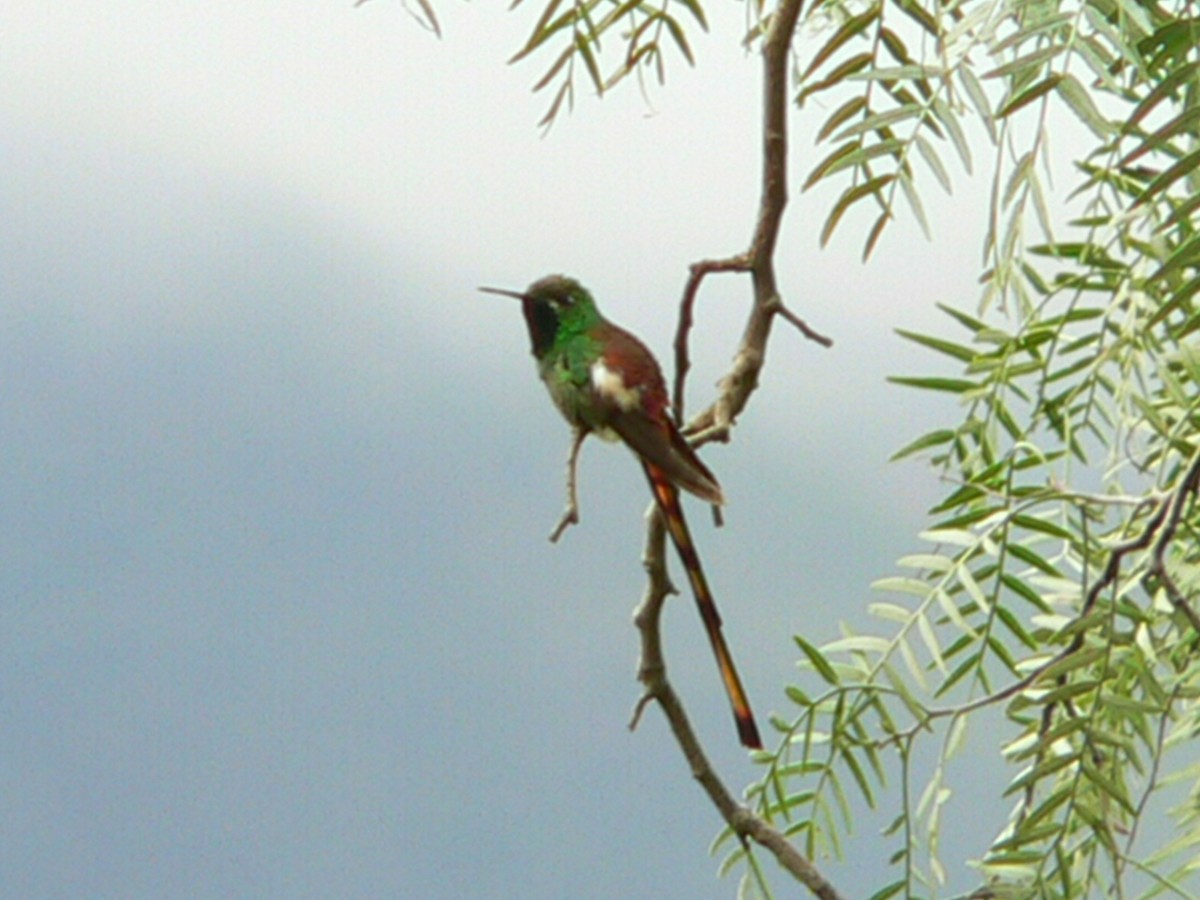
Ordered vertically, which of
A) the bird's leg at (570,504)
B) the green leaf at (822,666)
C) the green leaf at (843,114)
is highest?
the green leaf at (843,114)

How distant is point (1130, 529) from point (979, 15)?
48 cm

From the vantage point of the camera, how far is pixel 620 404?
3.70 feet

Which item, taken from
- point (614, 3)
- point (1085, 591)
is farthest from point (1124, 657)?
point (614, 3)

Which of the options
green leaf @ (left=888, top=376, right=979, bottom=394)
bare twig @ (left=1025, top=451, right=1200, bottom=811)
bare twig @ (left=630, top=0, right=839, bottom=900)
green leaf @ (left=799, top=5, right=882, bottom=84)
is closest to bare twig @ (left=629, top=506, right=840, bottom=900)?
bare twig @ (left=630, top=0, right=839, bottom=900)

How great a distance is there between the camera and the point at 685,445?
109cm

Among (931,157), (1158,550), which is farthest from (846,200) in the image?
(1158,550)

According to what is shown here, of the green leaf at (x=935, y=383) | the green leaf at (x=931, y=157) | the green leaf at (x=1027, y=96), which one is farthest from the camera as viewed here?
the green leaf at (x=935, y=383)

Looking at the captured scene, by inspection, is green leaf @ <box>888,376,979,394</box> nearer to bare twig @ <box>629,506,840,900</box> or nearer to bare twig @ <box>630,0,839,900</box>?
bare twig @ <box>630,0,839,900</box>

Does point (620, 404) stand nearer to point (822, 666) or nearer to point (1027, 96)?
point (822, 666)

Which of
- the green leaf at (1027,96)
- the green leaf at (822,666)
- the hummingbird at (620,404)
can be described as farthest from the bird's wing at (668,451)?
the green leaf at (1027,96)

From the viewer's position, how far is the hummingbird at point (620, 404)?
1069 mm

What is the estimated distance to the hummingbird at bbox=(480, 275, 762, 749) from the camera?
107 cm

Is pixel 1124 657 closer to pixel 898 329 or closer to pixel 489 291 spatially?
pixel 898 329

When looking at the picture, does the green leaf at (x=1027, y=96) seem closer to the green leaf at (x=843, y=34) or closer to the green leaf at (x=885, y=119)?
the green leaf at (x=885, y=119)
